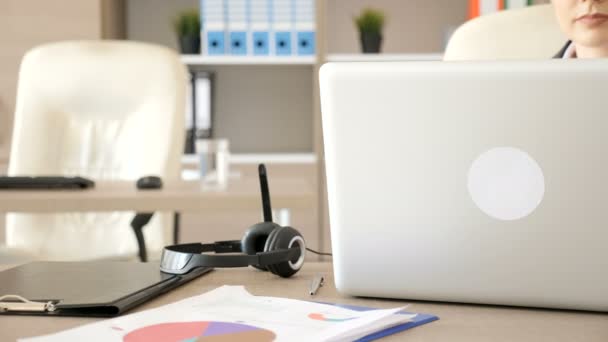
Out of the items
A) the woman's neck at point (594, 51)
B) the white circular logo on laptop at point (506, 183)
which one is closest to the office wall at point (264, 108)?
the woman's neck at point (594, 51)

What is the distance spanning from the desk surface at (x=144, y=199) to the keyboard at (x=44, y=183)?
5 cm

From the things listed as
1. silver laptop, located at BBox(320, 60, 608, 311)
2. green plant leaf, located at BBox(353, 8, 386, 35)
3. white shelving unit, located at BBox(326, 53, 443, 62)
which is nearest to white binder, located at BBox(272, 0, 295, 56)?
white shelving unit, located at BBox(326, 53, 443, 62)

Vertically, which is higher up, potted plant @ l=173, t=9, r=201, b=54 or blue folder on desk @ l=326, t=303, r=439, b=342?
potted plant @ l=173, t=9, r=201, b=54

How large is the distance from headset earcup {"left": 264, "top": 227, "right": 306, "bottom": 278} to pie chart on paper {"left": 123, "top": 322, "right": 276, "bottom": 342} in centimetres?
25

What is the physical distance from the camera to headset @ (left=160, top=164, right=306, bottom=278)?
936mm

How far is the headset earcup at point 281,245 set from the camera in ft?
3.17

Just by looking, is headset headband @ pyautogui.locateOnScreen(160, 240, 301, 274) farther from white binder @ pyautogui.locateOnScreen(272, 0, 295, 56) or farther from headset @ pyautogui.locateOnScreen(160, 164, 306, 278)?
white binder @ pyautogui.locateOnScreen(272, 0, 295, 56)

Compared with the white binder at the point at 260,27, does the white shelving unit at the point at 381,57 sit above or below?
below

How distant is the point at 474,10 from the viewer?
3.42m

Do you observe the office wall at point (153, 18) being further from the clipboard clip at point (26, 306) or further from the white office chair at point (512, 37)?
the clipboard clip at point (26, 306)

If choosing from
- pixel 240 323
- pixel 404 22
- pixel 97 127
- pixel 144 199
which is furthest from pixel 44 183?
pixel 404 22

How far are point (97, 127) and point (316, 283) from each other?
1.58 metres

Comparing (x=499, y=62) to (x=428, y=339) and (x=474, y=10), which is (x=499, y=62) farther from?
(x=474, y=10)

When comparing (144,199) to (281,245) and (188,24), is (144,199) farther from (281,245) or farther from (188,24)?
Answer: (188,24)
